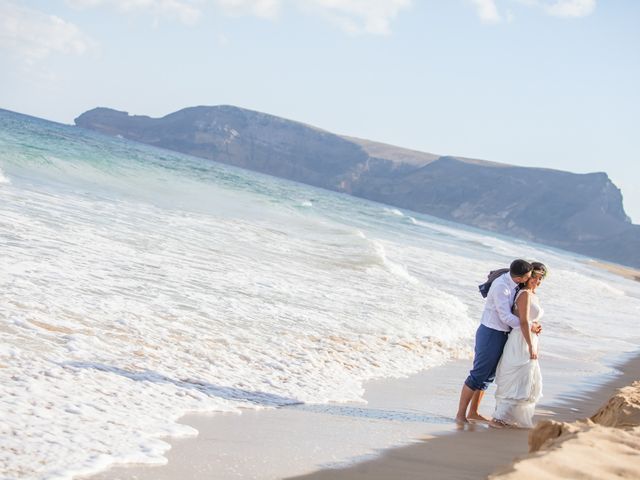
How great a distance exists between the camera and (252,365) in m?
7.05

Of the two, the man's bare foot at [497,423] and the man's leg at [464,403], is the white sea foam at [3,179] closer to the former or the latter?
the man's leg at [464,403]

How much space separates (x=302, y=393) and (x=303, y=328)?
255 cm

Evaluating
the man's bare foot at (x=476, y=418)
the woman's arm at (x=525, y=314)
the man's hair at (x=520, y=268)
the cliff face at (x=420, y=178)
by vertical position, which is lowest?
the man's bare foot at (x=476, y=418)

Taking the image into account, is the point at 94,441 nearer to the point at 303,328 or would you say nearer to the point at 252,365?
the point at 252,365

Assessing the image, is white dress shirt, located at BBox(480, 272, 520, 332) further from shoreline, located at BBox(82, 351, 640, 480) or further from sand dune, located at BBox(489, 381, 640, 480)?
sand dune, located at BBox(489, 381, 640, 480)

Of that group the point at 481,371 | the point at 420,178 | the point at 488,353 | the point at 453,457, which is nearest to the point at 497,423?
the point at 481,371

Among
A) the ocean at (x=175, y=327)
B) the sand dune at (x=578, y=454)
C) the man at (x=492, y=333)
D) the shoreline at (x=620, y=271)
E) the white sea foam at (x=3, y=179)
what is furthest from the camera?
the shoreline at (x=620, y=271)

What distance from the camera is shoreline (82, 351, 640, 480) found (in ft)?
13.9

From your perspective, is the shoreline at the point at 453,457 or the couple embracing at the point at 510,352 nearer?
the shoreline at the point at 453,457

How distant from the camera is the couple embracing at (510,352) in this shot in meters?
6.59

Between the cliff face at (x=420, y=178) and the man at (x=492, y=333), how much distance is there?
166 m

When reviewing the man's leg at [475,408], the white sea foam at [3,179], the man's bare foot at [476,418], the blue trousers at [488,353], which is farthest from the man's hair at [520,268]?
the white sea foam at [3,179]

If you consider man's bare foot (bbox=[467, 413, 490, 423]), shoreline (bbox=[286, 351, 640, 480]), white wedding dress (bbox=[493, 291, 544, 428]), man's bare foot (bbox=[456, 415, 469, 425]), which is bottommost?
man's bare foot (bbox=[456, 415, 469, 425])

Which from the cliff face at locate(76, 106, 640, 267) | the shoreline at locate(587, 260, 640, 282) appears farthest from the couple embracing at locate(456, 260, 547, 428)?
the cliff face at locate(76, 106, 640, 267)
